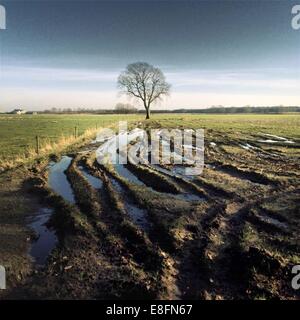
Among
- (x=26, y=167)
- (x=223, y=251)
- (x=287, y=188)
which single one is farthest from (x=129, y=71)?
(x=223, y=251)

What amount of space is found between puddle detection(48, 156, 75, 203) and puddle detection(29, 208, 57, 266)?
146 centimetres

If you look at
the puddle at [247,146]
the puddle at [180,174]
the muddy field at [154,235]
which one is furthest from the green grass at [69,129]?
the muddy field at [154,235]

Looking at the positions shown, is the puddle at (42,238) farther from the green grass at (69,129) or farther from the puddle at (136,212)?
the green grass at (69,129)

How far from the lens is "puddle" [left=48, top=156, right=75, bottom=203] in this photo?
541 inches

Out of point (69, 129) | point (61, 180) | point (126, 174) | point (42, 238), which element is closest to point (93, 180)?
point (61, 180)

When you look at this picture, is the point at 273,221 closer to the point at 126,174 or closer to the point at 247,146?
the point at 126,174

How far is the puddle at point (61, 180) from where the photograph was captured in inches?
541

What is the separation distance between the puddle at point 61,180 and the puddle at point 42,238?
4.78 feet

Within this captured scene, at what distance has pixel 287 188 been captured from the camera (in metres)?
13.7

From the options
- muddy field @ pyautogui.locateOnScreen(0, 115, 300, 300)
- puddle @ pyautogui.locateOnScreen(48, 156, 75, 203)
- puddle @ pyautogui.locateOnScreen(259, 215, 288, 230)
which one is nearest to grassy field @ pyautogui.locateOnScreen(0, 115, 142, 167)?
puddle @ pyautogui.locateOnScreen(48, 156, 75, 203)

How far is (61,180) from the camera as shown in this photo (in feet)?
53.9

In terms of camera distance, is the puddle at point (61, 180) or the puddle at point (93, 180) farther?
the puddle at point (93, 180)
